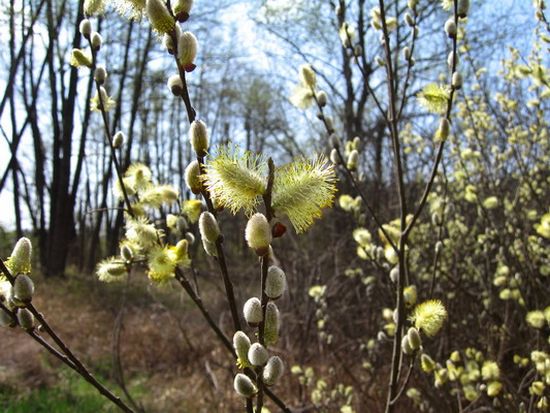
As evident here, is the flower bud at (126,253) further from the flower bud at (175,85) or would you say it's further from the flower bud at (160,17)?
the flower bud at (160,17)

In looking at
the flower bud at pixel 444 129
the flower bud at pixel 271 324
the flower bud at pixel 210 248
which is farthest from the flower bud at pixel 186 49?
the flower bud at pixel 444 129

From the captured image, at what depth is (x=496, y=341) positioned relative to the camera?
367cm

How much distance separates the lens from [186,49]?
35.0 inches

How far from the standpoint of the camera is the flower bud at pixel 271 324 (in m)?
0.86

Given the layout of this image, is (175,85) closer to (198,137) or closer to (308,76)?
(198,137)

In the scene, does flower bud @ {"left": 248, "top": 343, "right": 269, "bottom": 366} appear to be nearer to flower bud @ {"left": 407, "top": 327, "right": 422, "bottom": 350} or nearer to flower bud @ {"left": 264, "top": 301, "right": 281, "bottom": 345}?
flower bud @ {"left": 264, "top": 301, "right": 281, "bottom": 345}

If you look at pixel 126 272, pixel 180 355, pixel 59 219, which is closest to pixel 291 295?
pixel 180 355

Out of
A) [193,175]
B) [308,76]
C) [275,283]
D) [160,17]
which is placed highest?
[308,76]

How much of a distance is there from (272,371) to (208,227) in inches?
9.7

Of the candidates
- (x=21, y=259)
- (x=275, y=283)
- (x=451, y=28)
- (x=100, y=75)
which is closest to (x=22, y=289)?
(x=21, y=259)

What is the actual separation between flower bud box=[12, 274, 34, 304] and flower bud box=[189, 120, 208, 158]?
351 millimetres

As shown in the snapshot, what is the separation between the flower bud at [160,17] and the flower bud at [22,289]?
1.52 ft

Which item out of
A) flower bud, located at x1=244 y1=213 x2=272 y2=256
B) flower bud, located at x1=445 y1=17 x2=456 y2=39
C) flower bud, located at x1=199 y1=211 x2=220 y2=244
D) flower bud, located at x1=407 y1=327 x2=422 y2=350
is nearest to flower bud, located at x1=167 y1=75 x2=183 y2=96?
flower bud, located at x1=199 y1=211 x2=220 y2=244

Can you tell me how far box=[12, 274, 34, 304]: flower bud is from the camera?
907 millimetres
